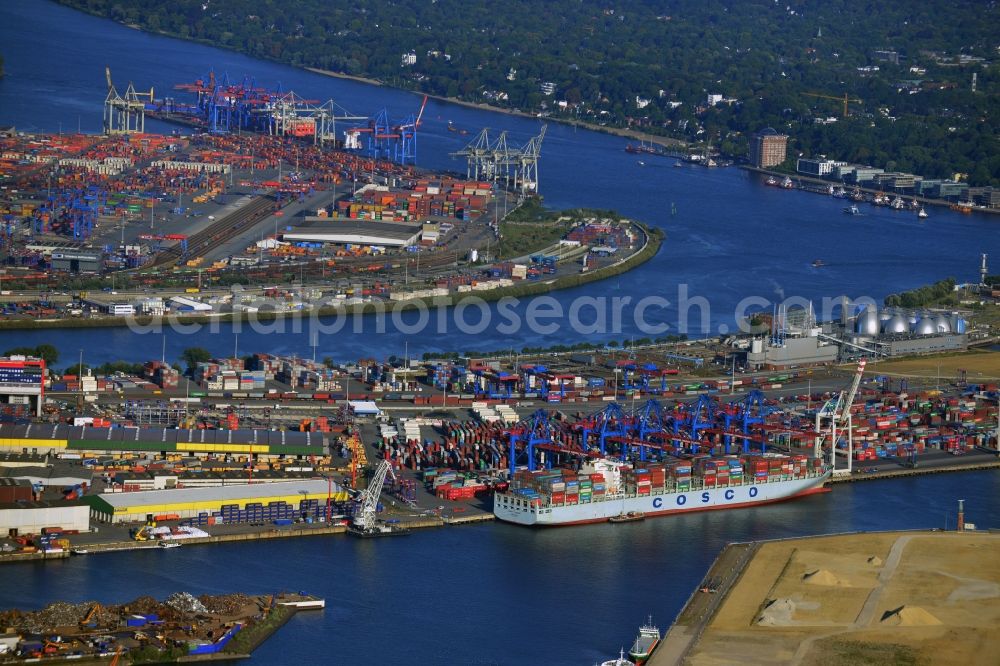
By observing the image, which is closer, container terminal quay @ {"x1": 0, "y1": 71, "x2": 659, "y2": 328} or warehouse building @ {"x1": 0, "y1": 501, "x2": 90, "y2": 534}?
warehouse building @ {"x1": 0, "y1": 501, "x2": 90, "y2": 534}

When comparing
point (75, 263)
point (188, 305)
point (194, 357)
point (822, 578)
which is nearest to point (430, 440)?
point (194, 357)

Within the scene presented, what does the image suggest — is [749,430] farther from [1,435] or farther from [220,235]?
[220,235]

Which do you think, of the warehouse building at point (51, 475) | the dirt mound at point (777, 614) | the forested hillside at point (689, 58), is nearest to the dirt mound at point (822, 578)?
the dirt mound at point (777, 614)

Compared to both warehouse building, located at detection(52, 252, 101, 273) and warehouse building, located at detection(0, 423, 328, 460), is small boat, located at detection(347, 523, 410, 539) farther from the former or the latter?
warehouse building, located at detection(52, 252, 101, 273)

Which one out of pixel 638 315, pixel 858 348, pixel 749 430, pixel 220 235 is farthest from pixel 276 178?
pixel 749 430

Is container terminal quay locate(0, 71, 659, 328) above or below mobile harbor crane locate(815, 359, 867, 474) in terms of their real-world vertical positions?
above

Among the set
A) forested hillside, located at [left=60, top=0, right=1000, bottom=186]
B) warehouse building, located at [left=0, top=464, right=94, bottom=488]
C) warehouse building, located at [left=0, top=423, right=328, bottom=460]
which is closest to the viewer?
warehouse building, located at [left=0, top=464, right=94, bottom=488]

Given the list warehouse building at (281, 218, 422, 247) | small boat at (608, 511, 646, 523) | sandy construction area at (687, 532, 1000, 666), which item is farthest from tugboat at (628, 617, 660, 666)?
warehouse building at (281, 218, 422, 247)
